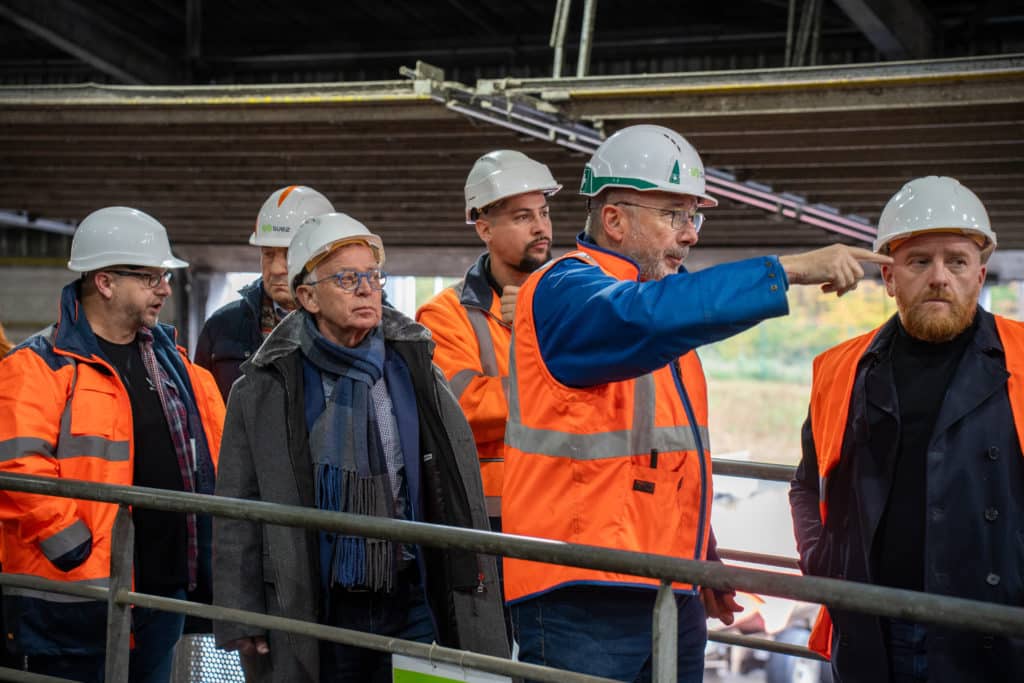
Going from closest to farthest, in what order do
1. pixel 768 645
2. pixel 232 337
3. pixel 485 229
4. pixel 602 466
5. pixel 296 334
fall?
pixel 602 466 → pixel 296 334 → pixel 768 645 → pixel 485 229 → pixel 232 337

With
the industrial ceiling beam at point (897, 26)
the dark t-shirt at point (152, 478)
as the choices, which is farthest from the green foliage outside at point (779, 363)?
the dark t-shirt at point (152, 478)

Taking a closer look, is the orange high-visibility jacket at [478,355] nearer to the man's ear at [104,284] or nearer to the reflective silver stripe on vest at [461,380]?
the reflective silver stripe on vest at [461,380]

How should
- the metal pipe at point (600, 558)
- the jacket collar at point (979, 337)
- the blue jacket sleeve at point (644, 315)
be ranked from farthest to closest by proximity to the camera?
the jacket collar at point (979, 337) < the blue jacket sleeve at point (644, 315) < the metal pipe at point (600, 558)

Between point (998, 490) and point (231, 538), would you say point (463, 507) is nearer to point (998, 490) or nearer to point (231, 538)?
point (231, 538)

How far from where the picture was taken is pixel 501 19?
13.0 meters

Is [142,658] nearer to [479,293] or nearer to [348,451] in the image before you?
[348,451]

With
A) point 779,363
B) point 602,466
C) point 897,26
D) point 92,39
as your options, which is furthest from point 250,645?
point 779,363

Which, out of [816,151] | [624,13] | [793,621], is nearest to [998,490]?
[816,151]

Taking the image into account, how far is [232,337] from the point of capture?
14.9ft

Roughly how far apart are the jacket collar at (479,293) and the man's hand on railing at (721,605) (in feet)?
A: 4.12

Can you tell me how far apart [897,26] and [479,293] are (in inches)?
261

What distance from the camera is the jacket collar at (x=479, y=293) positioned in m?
3.65

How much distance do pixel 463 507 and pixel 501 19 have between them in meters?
10.9

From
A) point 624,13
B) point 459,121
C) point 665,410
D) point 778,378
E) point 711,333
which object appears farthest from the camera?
point 778,378
